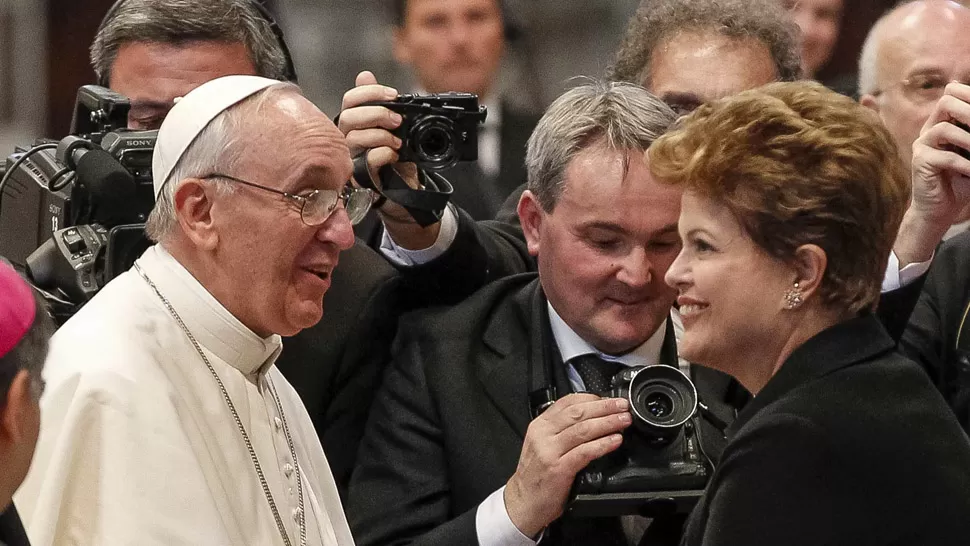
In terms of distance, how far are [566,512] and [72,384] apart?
976 mm

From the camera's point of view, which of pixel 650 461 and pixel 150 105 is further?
pixel 150 105

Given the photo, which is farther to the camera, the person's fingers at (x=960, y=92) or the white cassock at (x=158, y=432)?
the person's fingers at (x=960, y=92)

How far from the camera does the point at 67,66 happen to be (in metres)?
4.74

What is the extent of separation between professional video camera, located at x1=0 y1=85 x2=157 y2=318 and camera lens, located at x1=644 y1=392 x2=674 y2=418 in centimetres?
102

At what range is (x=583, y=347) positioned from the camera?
3115mm

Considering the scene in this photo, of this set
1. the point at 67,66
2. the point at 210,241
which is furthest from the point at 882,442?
the point at 67,66

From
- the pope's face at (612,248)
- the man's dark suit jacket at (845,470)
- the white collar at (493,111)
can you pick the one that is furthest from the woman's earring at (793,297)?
the white collar at (493,111)

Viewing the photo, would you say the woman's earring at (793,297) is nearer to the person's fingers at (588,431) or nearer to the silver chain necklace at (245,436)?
the person's fingers at (588,431)

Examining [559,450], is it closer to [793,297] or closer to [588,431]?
[588,431]

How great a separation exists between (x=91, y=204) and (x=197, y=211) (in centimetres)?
42

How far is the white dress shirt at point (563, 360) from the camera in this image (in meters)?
2.86

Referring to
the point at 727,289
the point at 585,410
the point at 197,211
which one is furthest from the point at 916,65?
the point at 197,211

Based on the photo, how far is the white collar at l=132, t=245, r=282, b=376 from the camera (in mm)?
2611

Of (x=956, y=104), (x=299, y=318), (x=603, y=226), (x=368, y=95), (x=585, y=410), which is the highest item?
(x=956, y=104)
